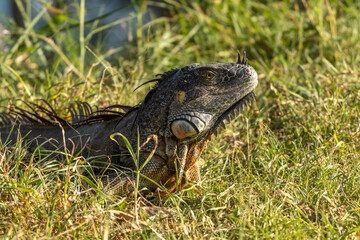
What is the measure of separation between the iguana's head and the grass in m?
0.43

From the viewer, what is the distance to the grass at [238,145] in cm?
278

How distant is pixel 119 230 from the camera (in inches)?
111

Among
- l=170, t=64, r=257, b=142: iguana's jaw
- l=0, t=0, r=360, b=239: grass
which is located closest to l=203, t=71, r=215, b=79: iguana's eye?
l=170, t=64, r=257, b=142: iguana's jaw

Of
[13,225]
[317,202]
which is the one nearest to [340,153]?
[317,202]

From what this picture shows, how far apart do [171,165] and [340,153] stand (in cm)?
139

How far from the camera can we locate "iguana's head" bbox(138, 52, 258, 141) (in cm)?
323

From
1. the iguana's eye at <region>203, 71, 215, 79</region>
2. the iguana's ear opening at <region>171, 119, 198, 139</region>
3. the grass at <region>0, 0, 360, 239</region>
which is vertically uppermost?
the iguana's eye at <region>203, 71, 215, 79</region>

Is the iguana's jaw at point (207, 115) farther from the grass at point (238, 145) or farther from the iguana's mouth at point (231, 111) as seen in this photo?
the grass at point (238, 145)

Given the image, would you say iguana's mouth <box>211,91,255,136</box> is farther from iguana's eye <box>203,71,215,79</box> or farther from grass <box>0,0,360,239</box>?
grass <box>0,0,360,239</box>

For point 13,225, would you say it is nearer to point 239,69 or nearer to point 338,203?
point 239,69

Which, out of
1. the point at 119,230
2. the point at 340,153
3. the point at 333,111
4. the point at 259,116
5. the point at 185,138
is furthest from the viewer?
the point at 259,116

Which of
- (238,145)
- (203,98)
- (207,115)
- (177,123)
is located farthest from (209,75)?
(238,145)

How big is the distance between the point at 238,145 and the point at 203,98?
104 cm

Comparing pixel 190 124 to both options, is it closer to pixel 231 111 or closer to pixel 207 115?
pixel 207 115
